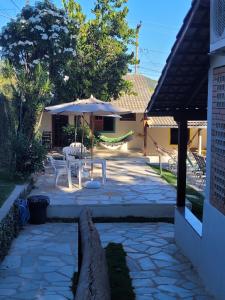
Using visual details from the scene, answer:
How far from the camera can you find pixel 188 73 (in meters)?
6.98

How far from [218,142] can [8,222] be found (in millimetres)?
4269

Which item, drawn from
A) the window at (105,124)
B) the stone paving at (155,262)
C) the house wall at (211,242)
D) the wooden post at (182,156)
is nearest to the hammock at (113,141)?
the window at (105,124)

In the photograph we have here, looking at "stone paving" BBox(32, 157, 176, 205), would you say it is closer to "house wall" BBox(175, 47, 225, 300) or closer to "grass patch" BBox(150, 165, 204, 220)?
"grass patch" BBox(150, 165, 204, 220)

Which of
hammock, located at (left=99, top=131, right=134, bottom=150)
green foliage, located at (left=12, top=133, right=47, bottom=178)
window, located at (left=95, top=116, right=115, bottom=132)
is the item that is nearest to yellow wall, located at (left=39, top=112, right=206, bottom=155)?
window, located at (left=95, top=116, right=115, bottom=132)

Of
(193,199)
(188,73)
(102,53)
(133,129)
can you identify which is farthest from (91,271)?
(133,129)

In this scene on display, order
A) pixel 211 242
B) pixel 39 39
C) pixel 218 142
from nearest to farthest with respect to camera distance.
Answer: pixel 218 142
pixel 211 242
pixel 39 39

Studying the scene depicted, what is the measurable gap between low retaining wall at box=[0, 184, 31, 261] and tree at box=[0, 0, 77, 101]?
32.6 ft

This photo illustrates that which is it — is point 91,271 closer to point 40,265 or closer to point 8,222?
point 40,265

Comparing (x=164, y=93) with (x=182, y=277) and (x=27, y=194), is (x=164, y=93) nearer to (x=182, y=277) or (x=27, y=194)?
(x=182, y=277)

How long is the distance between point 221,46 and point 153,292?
11.2ft

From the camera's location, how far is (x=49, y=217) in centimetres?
1027

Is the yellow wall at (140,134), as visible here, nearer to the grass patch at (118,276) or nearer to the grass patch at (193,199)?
the grass patch at (193,199)

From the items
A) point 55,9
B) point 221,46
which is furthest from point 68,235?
point 55,9

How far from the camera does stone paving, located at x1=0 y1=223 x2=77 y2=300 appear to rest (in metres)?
6.04
